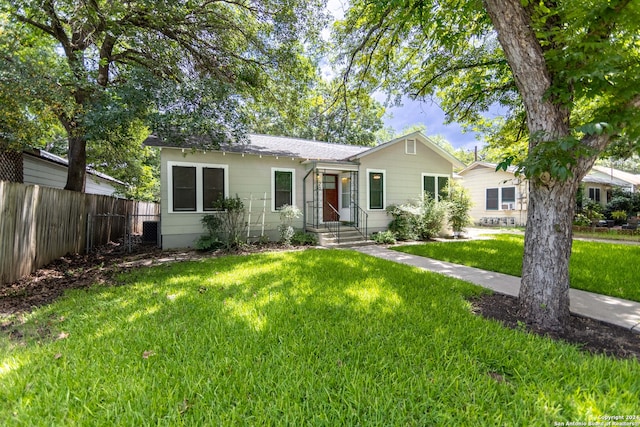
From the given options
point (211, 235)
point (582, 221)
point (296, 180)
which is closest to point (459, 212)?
point (296, 180)

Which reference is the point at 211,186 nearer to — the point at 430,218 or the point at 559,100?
the point at 430,218

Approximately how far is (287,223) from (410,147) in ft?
21.8

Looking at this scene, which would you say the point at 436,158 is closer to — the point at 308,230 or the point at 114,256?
the point at 308,230

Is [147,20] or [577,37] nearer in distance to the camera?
[577,37]

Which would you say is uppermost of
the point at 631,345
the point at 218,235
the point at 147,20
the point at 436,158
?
the point at 147,20

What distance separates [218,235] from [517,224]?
59.4 ft

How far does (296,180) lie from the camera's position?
10680 millimetres

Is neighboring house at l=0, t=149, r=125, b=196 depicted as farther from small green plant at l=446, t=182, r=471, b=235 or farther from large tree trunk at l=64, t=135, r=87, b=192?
small green plant at l=446, t=182, r=471, b=235

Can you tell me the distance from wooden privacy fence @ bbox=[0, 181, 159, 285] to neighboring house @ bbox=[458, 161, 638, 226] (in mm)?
19154

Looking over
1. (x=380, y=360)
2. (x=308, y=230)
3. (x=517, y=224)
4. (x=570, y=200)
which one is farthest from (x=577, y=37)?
(x=517, y=224)

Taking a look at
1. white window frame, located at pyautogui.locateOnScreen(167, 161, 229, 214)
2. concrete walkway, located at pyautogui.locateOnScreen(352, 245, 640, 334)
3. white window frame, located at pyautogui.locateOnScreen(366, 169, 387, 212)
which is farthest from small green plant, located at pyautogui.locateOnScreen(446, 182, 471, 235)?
white window frame, located at pyautogui.locateOnScreen(167, 161, 229, 214)

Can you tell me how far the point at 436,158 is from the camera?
42.4 feet

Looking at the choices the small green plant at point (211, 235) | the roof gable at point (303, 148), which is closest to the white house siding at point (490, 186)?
the roof gable at point (303, 148)

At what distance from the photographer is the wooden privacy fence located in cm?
468
